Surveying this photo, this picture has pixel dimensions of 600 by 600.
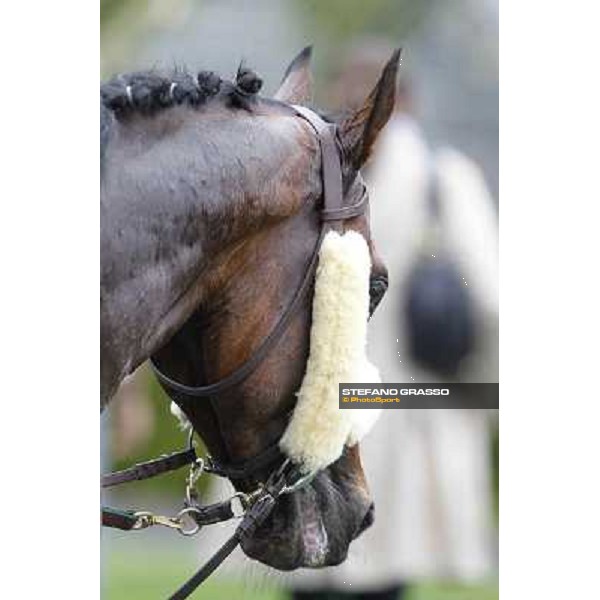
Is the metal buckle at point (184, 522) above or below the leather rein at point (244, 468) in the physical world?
below

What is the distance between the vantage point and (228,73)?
9.53ft

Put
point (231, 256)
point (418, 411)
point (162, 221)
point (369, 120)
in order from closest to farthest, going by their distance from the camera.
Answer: point (162, 221)
point (231, 256)
point (369, 120)
point (418, 411)

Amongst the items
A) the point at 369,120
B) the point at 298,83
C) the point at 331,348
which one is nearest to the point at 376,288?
the point at 331,348

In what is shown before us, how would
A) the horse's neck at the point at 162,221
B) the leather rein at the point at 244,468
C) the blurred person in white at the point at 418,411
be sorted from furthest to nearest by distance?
the blurred person in white at the point at 418,411 < the leather rein at the point at 244,468 < the horse's neck at the point at 162,221

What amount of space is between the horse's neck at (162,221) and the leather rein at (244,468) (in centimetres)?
14

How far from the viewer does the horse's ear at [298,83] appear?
2670 millimetres

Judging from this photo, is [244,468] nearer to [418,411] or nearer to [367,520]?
[367,520]

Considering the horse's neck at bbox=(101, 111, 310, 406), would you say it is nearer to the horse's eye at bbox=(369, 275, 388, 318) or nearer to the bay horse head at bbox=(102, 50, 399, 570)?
the bay horse head at bbox=(102, 50, 399, 570)

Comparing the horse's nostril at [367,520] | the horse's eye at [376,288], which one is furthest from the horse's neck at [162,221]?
the horse's nostril at [367,520]

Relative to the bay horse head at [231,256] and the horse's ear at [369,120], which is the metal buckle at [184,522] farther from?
the horse's ear at [369,120]

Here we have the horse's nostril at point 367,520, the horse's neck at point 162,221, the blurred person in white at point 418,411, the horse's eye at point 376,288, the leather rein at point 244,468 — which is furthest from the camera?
the blurred person in white at point 418,411

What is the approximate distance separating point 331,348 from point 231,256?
0.82ft

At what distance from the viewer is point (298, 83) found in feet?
8.87
